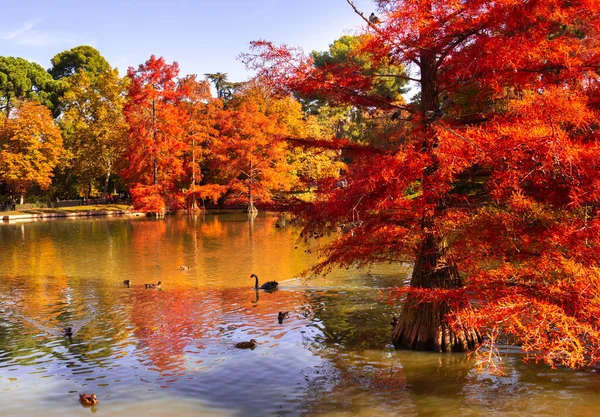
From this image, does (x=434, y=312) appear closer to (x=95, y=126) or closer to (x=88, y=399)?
(x=88, y=399)

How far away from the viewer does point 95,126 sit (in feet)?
169

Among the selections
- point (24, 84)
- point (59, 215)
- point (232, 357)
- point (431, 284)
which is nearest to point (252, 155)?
point (59, 215)

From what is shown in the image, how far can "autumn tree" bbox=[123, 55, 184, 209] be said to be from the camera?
45.5 m

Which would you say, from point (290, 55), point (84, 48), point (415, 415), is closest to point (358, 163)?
point (290, 55)

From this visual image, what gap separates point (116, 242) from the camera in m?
27.4

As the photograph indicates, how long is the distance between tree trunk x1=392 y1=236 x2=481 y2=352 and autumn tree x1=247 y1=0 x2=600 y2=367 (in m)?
0.02

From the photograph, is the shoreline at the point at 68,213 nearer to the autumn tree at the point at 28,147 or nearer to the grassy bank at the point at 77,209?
the grassy bank at the point at 77,209

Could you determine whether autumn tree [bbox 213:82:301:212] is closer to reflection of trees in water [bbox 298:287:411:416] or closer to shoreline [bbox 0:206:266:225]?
shoreline [bbox 0:206:266:225]

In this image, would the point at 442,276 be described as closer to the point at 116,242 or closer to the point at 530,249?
the point at 530,249

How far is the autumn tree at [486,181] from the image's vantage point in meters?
6.87

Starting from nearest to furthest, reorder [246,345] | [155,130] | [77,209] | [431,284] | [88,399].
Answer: [88,399]
[431,284]
[246,345]
[155,130]
[77,209]

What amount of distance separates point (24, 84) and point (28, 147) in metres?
13.9

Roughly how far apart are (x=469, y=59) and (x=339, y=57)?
51292mm

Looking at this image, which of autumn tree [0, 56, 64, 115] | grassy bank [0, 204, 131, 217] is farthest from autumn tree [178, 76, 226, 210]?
autumn tree [0, 56, 64, 115]
